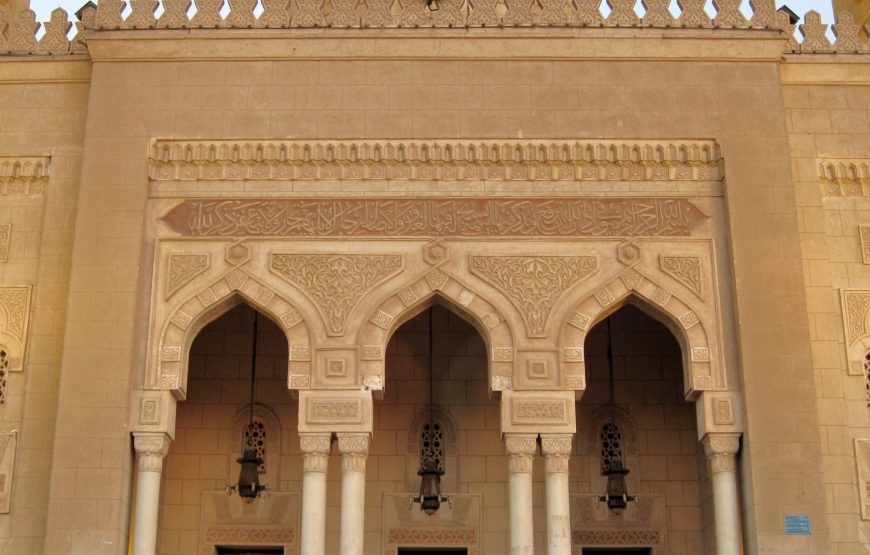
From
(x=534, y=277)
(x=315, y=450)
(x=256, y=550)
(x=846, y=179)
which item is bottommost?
(x=256, y=550)

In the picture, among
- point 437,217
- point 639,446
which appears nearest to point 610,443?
point 639,446

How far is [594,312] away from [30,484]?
4.16 meters

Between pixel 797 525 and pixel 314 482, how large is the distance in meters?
3.29

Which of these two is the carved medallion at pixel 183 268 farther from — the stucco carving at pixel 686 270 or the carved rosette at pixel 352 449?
the stucco carving at pixel 686 270

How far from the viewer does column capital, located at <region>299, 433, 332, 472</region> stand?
8594mm

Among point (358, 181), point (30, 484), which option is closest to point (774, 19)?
point (358, 181)

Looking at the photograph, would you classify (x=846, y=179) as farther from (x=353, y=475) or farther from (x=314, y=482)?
(x=314, y=482)

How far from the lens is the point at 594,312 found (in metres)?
8.91

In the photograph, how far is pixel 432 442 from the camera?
10.1 metres

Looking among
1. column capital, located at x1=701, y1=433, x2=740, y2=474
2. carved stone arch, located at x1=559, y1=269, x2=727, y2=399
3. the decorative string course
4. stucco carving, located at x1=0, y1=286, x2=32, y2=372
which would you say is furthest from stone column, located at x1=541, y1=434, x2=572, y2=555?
stucco carving, located at x1=0, y1=286, x2=32, y2=372

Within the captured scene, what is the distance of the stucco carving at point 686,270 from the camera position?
8.98 m

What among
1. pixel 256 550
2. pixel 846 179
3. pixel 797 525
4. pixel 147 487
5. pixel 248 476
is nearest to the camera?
pixel 797 525

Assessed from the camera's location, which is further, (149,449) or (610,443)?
(610,443)

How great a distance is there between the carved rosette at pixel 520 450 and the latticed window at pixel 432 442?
1523 mm
